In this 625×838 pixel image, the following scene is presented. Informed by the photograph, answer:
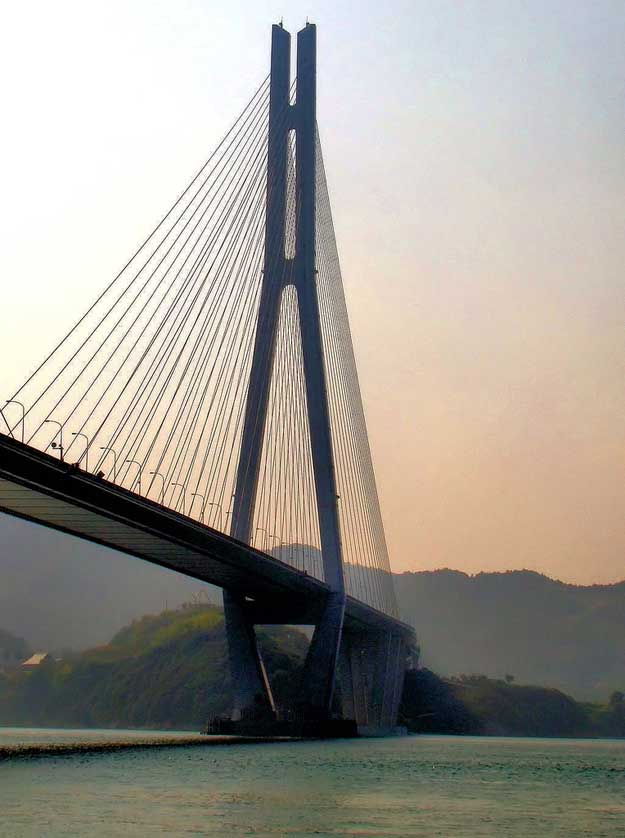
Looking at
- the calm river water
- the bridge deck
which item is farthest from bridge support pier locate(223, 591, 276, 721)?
the calm river water

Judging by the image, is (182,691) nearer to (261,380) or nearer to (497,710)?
(497,710)

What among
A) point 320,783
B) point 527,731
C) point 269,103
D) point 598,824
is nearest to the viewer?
point 598,824

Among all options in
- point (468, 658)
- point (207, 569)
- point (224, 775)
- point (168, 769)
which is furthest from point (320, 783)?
point (468, 658)

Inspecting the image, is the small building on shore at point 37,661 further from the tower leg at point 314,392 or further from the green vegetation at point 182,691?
the tower leg at point 314,392

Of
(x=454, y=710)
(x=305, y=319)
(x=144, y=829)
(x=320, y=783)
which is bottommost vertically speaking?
(x=144, y=829)

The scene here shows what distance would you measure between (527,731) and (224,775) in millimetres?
77522

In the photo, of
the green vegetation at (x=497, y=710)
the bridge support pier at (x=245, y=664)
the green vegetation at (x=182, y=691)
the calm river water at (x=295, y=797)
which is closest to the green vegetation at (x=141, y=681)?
the green vegetation at (x=182, y=691)

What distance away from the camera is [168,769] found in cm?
2648

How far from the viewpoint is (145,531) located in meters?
30.6

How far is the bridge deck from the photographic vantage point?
2459 centimetres

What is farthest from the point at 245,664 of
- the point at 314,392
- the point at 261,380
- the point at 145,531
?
Result: the point at 145,531

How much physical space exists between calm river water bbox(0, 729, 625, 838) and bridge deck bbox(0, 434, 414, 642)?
539cm

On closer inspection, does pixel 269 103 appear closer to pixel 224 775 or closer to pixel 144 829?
pixel 224 775

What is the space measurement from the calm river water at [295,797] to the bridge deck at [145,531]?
212 inches
